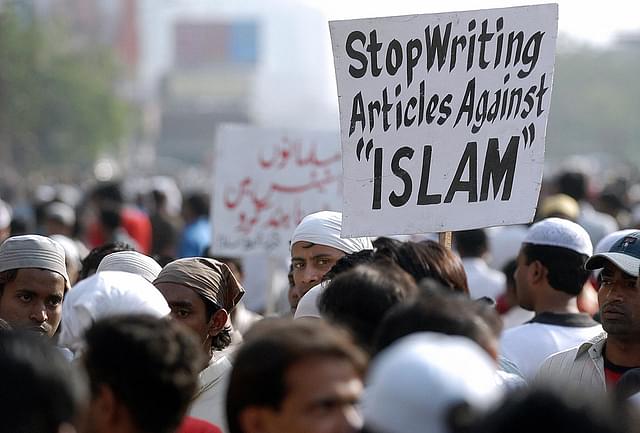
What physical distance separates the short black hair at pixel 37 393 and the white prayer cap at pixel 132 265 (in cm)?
251

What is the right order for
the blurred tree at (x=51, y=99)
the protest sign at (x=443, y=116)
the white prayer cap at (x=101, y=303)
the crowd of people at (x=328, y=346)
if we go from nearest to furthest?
the crowd of people at (x=328, y=346) < the white prayer cap at (x=101, y=303) < the protest sign at (x=443, y=116) < the blurred tree at (x=51, y=99)

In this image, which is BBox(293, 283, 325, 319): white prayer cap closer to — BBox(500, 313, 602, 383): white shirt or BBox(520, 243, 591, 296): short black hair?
BBox(500, 313, 602, 383): white shirt

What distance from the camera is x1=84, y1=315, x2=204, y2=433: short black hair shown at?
323cm

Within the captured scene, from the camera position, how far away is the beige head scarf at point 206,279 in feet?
16.6

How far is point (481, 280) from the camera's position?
28.8ft

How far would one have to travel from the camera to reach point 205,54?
522ft

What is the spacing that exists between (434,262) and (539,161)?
131 centimetres

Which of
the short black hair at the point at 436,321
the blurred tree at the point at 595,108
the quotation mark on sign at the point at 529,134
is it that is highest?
the quotation mark on sign at the point at 529,134

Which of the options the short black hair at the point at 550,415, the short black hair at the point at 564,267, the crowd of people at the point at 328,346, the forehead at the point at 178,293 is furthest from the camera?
the short black hair at the point at 564,267

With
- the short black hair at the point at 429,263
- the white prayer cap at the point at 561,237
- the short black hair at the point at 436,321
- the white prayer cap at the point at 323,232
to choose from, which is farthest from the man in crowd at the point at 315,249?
the short black hair at the point at 436,321

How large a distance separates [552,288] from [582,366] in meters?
1.10

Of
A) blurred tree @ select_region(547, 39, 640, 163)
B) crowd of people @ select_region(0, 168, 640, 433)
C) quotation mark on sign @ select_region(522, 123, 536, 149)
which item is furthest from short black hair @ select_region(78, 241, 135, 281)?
blurred tree @ select_region(547, 39, 640, 163)

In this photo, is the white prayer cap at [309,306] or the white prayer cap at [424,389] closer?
the white prayer cap at [424,389]

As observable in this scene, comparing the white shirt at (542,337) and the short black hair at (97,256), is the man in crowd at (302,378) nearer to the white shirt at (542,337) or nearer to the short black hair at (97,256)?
the white shirt at (542,337)
